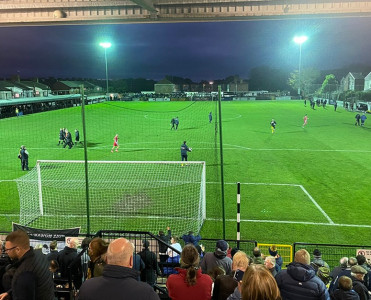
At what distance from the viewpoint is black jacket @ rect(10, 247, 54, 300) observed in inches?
139

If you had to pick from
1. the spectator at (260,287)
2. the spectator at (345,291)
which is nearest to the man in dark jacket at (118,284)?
the spectator at (260,287)

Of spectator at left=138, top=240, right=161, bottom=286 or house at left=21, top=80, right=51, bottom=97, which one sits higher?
house at left=21, top=80, right=51, bottom=97

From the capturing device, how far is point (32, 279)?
11.8 ft

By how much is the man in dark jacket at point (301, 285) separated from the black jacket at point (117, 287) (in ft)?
6.88

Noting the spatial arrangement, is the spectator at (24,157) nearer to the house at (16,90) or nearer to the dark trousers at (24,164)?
the dark trousers at (24,164)

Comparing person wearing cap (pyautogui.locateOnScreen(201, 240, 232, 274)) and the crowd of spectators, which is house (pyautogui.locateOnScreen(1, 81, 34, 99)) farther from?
the crowd of spectators

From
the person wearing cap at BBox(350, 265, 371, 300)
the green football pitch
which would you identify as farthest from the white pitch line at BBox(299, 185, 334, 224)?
the person wearing cap at BBox(350, 265, 371, 300)

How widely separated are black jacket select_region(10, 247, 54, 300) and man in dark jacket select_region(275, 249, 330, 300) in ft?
9.04

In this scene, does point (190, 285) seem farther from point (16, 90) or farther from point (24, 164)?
point (16, 90)

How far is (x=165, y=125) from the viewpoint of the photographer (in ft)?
149

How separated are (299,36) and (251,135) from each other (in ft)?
152

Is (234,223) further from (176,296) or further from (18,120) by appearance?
(18,120)

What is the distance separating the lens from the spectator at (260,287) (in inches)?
116

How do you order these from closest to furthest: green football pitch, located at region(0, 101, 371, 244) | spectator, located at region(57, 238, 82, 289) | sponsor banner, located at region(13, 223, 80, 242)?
spectator, located at region(57, 238, 82, 289), sponsor banner, located at region(13, 223, 80, 242), green football pitch, located at region(0, 101, 371, 244)
